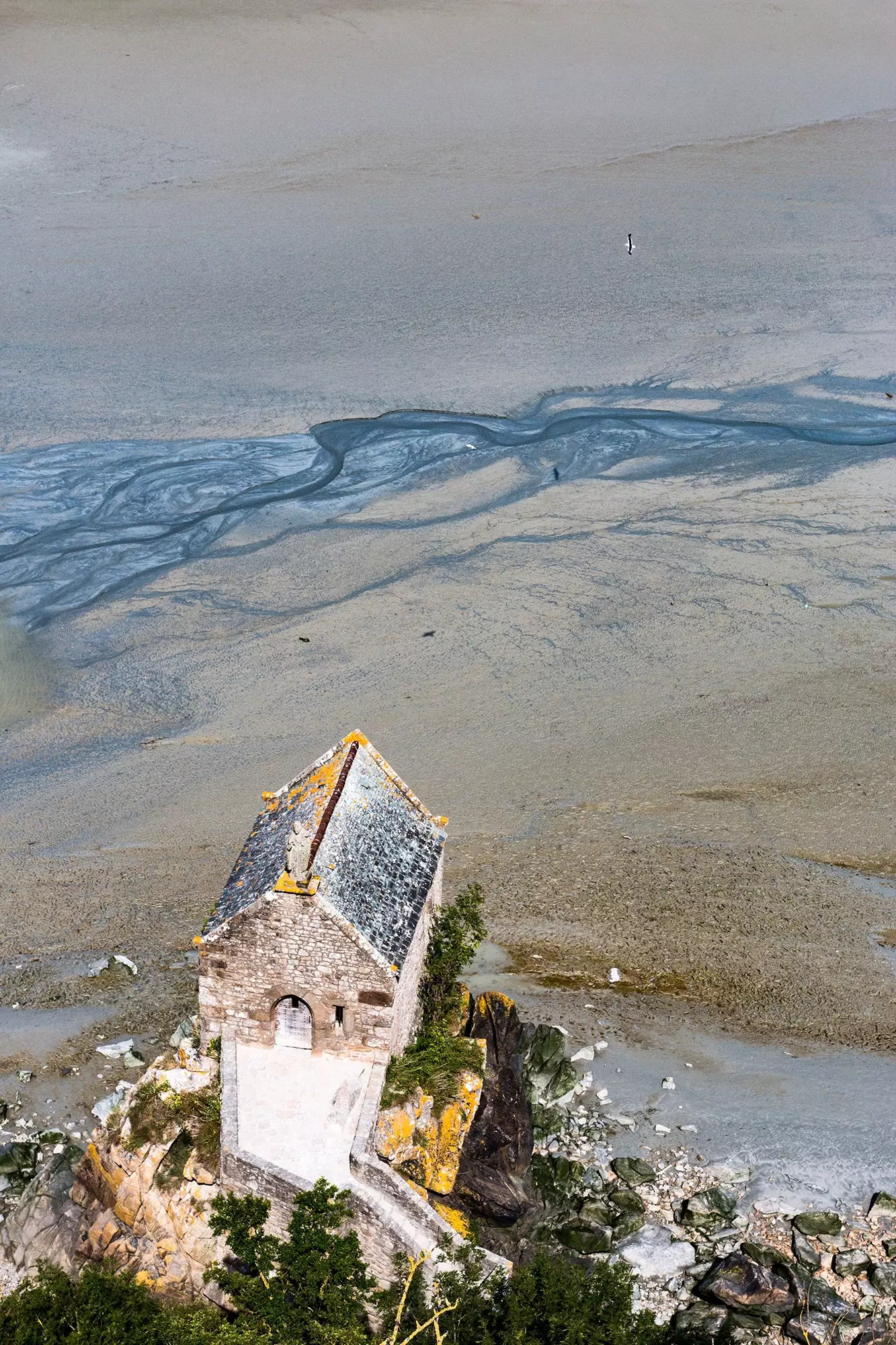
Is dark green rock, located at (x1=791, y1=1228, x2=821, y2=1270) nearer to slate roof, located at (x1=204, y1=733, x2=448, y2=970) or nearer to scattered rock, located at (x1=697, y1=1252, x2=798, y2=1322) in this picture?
scattered rock, located at (x1=697, y1=1252, x2=798, y2=1322)

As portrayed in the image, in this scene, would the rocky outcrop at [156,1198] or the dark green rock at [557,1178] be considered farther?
the dark green rock at [557,1178]

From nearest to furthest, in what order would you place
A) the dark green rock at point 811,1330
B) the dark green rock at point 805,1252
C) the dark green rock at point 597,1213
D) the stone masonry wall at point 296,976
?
1. the stone masonry wall at point 296,976
2. the dark green rock at point 811,1330
3. the dark green rock at point 805,1252
4. the dark green rock at point 597,1213

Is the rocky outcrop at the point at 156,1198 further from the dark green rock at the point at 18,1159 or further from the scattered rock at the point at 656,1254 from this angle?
the scattered rock at the point at 656,1254

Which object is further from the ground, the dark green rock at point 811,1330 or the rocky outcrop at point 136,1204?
the rocky outcrop at point 136,1204

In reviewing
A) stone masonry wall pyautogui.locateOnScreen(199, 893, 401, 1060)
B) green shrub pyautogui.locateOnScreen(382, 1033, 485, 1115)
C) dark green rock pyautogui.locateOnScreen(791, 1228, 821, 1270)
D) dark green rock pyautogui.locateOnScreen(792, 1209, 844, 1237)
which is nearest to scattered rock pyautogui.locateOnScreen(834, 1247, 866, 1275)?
dark green rock pyautogui.locateOnScreen(791, 1228, 821, 1270)

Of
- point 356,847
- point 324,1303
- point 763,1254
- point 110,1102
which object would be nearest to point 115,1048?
point 110,1102

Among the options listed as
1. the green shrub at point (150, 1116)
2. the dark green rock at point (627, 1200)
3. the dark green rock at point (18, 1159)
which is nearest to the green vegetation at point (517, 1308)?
the dark green rock at point (627, 1200)
